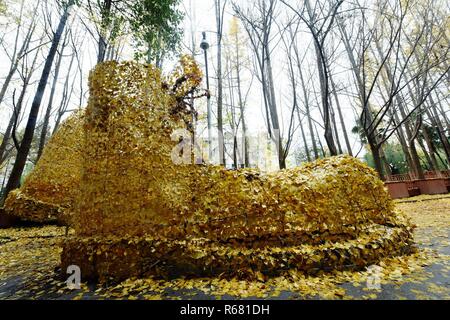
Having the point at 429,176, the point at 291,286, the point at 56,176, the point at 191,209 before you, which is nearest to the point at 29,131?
the point at 56,176

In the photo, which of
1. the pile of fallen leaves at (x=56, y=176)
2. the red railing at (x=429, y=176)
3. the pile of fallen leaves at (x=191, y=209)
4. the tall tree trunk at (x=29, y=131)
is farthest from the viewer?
the red railing at (x=429, y=176)

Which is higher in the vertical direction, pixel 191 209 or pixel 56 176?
pixel 56 176

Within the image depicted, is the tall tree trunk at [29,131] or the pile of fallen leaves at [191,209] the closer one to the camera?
the pile of fallen leaves at [191,209]

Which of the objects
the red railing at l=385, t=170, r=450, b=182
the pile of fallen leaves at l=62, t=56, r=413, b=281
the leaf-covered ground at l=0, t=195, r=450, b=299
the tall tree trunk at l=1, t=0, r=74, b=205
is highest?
the tall tree trunk at l=1, t=0, r=74, b=205

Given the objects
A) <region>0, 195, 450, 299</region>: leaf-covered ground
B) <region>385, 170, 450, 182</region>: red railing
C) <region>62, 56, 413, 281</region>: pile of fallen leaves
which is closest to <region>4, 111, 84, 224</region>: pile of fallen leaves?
<region>0, 195, 450, 299</region>: leaf-covered ground

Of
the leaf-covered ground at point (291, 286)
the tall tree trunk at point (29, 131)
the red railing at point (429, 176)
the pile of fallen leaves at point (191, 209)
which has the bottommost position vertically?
the leaf-covered ground at point (291, 286)

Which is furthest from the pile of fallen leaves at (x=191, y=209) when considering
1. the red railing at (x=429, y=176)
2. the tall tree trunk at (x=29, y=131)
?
the red railing at (x=429, y=176)

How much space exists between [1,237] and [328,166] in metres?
9.10

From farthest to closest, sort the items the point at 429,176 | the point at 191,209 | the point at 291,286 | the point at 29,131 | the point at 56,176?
the point at 429,176
the point at 29,131
the point at 56,176
the point at 191,209
the point at 291,286

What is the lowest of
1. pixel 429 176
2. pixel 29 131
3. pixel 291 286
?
pixel 291 286

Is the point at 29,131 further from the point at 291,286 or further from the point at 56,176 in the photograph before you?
the point at 291,286

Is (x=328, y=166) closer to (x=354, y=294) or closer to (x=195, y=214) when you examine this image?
(x=354, y=294)

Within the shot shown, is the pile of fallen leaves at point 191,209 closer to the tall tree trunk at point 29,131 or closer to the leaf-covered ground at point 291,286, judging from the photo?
the leaf-covered ground at point 291,286

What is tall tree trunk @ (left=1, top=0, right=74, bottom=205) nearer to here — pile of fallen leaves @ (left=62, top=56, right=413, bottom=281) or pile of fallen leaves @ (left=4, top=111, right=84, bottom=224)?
pile of fallen leaves @ (left=4, top=111, right=84, bottom=224)
